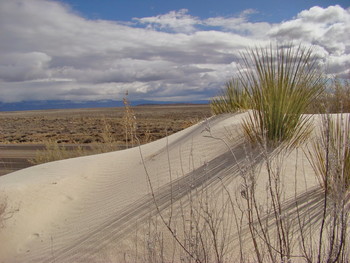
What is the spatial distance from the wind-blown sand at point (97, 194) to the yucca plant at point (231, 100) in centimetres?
93

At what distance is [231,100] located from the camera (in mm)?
8867

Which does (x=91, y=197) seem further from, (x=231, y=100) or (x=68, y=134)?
(x=68, y=134)

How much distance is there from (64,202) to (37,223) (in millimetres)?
733

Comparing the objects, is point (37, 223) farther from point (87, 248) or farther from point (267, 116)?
point (267, 116)

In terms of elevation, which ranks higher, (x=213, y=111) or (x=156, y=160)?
(x=213, y=111)

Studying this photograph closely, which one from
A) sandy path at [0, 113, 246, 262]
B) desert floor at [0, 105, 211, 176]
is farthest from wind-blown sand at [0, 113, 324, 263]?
desert floor at [0, 105, 211, 176]

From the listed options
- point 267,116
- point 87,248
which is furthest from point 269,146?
point 87,248

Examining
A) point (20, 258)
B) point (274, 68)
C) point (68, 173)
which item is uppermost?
point (274, 68)

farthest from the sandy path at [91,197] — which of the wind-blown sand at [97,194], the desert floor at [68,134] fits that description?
the desert floor at [68,134]

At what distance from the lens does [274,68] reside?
567cm

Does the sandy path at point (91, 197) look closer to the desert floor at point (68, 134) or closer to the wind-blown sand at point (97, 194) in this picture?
the wind-blown sand at point (97, 194)

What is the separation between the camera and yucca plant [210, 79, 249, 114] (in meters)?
8.53

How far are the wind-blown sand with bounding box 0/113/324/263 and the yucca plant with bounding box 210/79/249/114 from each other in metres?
0.93

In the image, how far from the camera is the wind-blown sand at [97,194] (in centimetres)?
459
